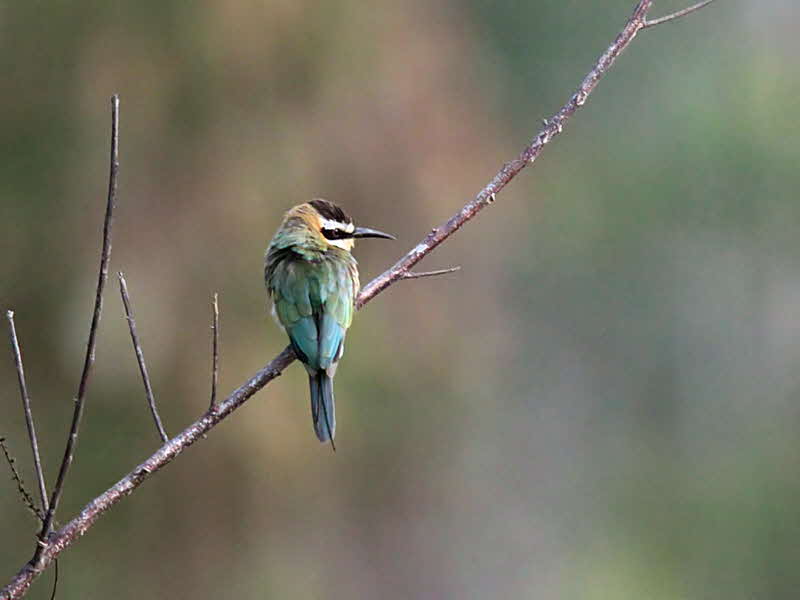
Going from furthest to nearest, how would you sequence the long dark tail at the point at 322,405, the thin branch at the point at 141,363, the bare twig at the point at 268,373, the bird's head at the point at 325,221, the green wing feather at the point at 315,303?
the bird's head at the point at 325,221 → the green wing feather at the point at 315,303 → the long dark tail at the point at 322,405 → the thin branch at the point at 141,363 → the bare twig at the point at 268,373

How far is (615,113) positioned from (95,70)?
5939 mm

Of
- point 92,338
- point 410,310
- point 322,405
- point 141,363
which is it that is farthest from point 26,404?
point 410,310

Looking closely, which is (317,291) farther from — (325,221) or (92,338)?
(92,338)

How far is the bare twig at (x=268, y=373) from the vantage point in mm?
1598

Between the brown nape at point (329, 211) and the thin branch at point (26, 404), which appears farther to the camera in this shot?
the brown nape at point (329, 211)

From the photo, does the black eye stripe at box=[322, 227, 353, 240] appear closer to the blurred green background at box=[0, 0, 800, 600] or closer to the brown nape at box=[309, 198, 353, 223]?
the brown nape at box=[309, 198, 353, 223]

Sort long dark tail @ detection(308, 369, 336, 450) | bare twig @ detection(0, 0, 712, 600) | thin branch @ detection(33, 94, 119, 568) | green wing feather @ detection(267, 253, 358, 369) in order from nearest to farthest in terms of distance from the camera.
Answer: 1. thin branch @ detection(33, 94, 119, 568)
2. bare twig @ detection(0, 0, 712, 600)
3. long dark tail @ detection(308, 369, 336, 450)
4. green wing feather @ detection(267, 253, 358, 369)

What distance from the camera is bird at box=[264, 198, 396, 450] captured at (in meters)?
2.55

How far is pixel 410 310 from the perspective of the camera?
5.27 meters

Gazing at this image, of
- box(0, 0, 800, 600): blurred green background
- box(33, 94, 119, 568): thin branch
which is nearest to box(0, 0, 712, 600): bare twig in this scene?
box(33, 94, 119, 568): thin branch

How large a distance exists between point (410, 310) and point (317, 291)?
2578 millimetres

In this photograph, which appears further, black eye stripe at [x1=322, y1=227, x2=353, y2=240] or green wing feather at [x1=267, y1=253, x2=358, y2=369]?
black eye stripe at [x1=322, y1=227, x2=353, y2=240]

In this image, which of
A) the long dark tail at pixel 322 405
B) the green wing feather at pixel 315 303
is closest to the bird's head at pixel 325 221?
the green wing feather at pixel 315 303

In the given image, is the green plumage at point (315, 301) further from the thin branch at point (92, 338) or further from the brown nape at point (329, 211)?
the thin branch at point (92, 338)
